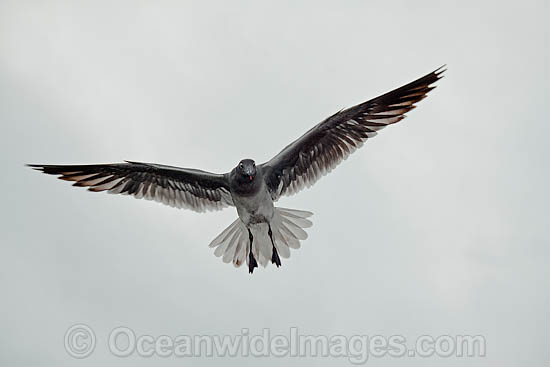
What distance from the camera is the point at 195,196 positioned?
12508 mm

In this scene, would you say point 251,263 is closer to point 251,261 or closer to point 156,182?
point 251,261

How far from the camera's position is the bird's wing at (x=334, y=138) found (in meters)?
11.2

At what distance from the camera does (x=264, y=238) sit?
12242 mm

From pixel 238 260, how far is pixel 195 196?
1.10 metres

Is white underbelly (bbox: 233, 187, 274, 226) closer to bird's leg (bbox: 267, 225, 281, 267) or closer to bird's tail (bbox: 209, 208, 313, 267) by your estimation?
bird's tail (bbox: 209, 208, 313, 267)

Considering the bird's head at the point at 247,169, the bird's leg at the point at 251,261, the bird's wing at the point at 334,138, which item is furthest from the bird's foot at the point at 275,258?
the bird's head at the point at 247,169

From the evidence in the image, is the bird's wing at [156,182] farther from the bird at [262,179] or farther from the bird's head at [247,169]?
the bird's head at [247,169]

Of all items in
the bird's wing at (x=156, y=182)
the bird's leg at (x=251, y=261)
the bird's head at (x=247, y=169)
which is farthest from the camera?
the bird's leg at (x=251, y=261)

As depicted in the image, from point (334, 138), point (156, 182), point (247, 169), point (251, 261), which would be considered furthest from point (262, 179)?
point (156, 182)

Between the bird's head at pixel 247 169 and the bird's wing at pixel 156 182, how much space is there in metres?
0.69

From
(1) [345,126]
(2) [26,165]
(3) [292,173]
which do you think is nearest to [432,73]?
(1) [345,126]

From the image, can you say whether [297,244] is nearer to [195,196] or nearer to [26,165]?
[195,196]

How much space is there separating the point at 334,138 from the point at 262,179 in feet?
3.59

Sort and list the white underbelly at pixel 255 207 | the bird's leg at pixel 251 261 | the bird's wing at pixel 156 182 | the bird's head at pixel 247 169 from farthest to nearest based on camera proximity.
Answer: the bird's leg at pixel 251 261, the bird's wing at pixel 156 182, the white underbelly at pixel 255 207, the bird's head at pixel 247 169
